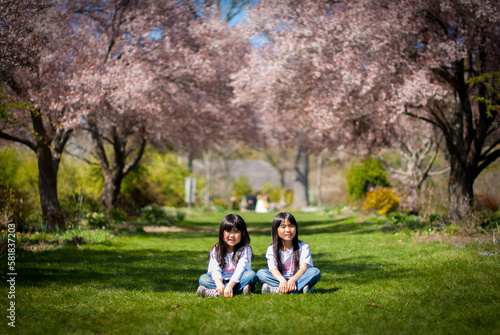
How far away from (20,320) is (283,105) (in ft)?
35.2

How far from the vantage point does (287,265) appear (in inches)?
218

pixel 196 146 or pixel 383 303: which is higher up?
pixel 196 146

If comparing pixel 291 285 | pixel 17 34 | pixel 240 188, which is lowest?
pixel 291 285

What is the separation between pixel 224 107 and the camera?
16250 millimetres

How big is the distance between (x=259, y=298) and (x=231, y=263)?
0.59m

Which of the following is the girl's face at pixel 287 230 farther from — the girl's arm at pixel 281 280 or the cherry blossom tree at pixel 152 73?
the cherry blossom tree at pixel 152 73

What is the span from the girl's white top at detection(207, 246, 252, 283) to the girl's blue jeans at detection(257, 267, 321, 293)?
0.19 m

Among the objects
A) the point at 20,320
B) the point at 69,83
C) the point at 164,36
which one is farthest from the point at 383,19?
the point at 20,320

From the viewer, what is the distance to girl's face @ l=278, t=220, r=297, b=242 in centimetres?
546

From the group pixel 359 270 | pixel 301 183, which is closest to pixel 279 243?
pixel 359 270

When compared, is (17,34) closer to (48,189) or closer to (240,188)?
(48,189)

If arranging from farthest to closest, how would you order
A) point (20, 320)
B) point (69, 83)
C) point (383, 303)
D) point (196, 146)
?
point (196, 146), point (69, 83), point (383, 303), point (20, 320)

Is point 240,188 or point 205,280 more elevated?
point 240,188

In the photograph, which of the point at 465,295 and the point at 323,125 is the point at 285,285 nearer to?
the point at 465,295
